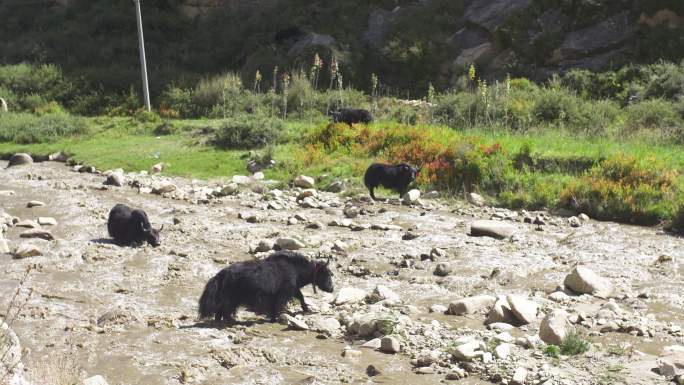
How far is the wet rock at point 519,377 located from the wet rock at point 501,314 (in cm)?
167

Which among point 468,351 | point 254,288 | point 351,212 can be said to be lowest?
point 351,212

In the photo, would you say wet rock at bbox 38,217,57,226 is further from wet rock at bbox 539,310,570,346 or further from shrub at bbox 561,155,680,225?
shrub at bbox 561,155,680,225

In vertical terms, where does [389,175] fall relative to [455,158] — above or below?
below

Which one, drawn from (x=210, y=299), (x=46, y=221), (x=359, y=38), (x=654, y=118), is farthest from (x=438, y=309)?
(x=359, y=38)

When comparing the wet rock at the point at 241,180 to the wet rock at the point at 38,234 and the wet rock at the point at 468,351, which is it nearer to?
the wet rock at the point at 38,234

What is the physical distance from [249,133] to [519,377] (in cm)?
1542

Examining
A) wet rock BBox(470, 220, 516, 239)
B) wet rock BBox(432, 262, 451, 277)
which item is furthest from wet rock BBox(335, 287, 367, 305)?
wet rock BBox(470, 220, 516, 239)

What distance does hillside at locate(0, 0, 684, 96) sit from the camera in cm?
2880

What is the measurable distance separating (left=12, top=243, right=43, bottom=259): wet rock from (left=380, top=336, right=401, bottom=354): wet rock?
6.50 metres

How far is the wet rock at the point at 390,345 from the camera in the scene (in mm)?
8188

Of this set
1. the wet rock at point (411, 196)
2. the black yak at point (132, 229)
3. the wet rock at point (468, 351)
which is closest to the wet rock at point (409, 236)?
the wet rock at point (411, 196)

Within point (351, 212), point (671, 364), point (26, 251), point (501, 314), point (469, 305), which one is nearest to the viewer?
point (671, 364)

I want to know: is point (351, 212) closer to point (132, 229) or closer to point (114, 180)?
point (132, 229)

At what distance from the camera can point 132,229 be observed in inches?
504
